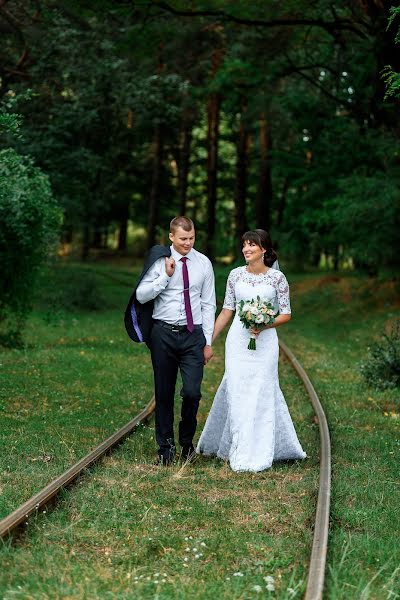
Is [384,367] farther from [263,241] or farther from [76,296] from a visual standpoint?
[76,296]

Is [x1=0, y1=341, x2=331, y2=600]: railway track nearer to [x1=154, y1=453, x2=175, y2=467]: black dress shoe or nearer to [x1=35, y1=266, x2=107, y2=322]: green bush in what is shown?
[x1=154, y1=453, x2=175, y2=467]: black dress shoe

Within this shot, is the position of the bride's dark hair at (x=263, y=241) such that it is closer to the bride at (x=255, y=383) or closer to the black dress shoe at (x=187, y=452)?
the bride at (x=255, y=383)

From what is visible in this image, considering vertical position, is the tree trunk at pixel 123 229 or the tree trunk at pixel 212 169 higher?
the tree trunk at pixel 212 169

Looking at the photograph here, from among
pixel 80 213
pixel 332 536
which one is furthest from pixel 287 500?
pixel 80 213

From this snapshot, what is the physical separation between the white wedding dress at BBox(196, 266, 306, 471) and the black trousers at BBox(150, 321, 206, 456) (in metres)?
0.37

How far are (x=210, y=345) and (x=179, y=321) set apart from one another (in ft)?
1.41

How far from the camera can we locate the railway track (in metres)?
5.45

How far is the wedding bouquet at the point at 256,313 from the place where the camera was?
880 centimetres

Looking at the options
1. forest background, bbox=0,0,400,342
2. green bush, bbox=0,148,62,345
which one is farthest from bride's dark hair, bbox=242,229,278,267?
green bush, bbox=0,148,62,345

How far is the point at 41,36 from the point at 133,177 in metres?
30.0

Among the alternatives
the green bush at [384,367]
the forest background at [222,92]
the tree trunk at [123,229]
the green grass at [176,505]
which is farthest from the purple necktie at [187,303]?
the tree trunk at [123,229]

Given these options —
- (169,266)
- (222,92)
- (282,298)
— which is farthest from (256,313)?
(222,92)

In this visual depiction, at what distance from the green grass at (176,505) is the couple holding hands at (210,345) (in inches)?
9.9

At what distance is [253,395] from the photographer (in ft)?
29.6
